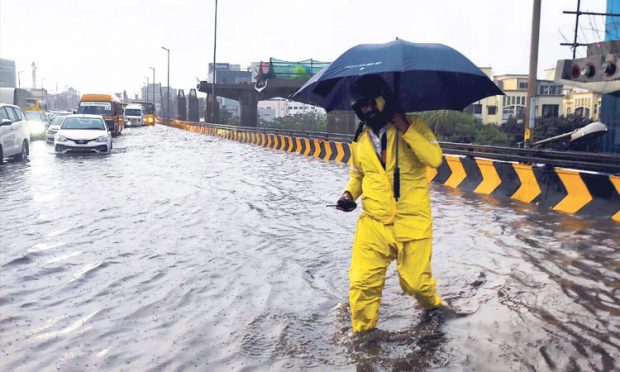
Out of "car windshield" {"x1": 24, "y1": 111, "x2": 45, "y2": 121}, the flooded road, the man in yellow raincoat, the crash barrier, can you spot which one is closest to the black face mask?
the man in yellow raincoat

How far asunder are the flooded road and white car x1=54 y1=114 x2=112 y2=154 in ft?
33.2

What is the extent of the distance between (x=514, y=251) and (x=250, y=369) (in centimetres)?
421

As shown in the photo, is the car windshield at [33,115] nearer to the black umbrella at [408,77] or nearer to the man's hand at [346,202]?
the black umbrella at [408,77]

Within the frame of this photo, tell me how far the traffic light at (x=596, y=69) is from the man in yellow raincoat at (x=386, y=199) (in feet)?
24.0

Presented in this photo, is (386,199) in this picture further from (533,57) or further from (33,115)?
(33,115)

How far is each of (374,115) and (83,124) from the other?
768 inches

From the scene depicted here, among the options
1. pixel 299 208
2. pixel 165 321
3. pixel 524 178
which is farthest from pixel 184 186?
pixel 165 321

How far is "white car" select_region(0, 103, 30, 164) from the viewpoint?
16500 mm

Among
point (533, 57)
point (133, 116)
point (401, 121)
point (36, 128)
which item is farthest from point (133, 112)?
point (401, 121)

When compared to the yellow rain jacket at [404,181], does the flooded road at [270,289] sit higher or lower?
lower

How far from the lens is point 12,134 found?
17.4 m

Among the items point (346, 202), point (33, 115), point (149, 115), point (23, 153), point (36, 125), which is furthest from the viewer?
point (149, 115)

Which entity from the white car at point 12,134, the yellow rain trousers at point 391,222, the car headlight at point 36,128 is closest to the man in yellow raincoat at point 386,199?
the yellow rain trousers at point 391,222

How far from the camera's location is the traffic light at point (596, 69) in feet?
33.4
